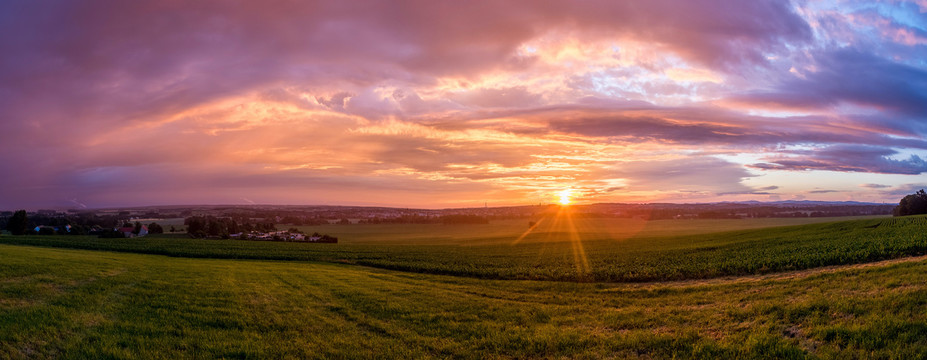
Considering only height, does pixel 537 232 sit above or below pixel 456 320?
below

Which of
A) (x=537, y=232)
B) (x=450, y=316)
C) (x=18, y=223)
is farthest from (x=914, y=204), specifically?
(x=18, y=223)

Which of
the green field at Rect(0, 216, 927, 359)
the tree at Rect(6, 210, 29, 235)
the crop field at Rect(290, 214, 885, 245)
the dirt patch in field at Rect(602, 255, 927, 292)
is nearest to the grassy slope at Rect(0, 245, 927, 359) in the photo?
the green field at Rect(0, 216, 927, 359)

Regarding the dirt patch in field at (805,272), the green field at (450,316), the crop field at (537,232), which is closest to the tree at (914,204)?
the crop field at (537,232)

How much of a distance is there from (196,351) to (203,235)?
89.9m

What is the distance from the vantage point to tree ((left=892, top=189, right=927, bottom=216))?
2532 inches

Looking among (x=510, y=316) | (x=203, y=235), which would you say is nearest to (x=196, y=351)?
(x=510, y=316)

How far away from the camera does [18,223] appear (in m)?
81.8

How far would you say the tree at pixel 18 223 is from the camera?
81250 mm

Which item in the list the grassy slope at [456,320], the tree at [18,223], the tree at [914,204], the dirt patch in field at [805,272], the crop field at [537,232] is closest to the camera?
the grassy slope at [456,320]

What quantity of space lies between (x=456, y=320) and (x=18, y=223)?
10959cm

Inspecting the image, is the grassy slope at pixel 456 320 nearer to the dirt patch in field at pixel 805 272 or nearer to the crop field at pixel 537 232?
the dirt patch in field at pixel 805 272

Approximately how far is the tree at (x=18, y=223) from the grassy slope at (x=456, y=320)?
3534 inches

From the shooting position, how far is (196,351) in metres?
10.4

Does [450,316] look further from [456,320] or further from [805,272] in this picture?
[805,272]
